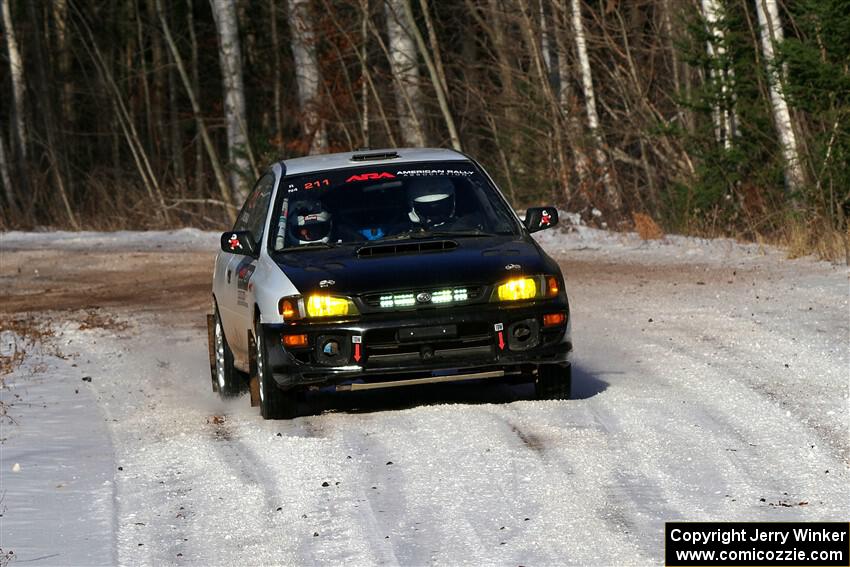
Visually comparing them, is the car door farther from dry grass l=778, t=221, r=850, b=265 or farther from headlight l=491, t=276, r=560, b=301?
dry grass l=778, t=221, r=850, b=265

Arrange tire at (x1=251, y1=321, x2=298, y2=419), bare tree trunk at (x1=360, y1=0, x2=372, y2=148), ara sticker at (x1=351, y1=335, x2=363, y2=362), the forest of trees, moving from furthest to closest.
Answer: bare tree trunk at (x1=360, y1=0, x2=372, y2=148) < the forest of trees < tire at (x1=251, y1=321, x2=298, y2=419) < ara sticker at (x1=351, y1=335, x2=363, y2=362)

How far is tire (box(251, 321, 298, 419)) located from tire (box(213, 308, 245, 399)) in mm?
1641

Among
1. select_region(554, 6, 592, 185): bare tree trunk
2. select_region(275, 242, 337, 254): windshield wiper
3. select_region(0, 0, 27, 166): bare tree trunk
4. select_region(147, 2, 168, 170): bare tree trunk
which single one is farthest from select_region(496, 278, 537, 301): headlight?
select_region(147, 2, 168, 170): bare tree trunk

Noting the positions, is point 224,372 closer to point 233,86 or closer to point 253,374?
point 253,374

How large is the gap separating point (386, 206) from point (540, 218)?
990 millimetres

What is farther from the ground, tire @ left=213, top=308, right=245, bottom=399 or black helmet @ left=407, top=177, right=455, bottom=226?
black helmet @ left=407, top=177, right=455, bottom=226

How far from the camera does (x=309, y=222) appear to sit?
10680 mm

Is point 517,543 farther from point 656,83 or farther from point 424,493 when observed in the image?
point 656,83

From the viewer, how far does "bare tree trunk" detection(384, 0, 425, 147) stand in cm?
2944

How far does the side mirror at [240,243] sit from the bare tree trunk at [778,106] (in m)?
11.4

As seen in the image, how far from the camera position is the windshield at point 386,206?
1059cm

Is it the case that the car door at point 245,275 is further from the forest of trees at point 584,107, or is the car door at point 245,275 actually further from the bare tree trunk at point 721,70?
the bare tree trunk at point 721,70

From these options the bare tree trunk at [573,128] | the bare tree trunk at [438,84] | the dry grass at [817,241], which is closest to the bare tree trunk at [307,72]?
the bare tree trunk at [438,84]

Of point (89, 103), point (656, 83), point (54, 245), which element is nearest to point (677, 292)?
point (656, 83)
